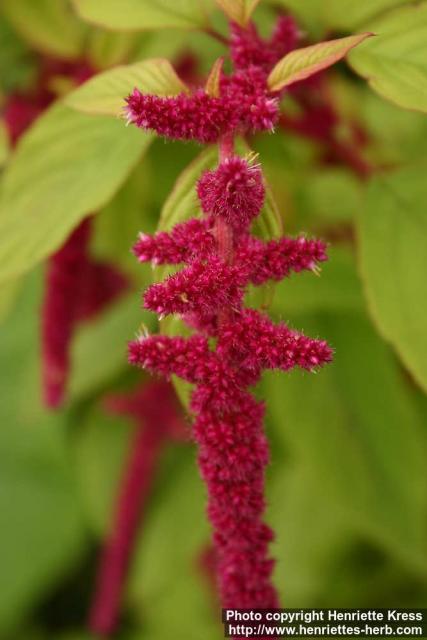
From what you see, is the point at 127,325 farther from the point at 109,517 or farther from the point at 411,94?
the point at 411,94

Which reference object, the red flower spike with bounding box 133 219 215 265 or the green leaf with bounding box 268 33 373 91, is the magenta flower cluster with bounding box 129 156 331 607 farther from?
the green leaf with bounding box 268 33 373 91

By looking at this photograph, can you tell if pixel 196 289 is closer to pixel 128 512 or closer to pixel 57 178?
pixel 57 178

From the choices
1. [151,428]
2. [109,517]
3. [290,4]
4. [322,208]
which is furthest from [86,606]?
[290,4]

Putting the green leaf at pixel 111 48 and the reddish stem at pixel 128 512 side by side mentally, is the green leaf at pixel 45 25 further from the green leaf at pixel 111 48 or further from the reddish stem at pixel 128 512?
the reddish stem at pixel 128 512

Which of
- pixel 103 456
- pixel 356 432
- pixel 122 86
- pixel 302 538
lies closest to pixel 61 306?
pixel 122 86

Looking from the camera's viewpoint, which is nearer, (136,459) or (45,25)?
(45,25)

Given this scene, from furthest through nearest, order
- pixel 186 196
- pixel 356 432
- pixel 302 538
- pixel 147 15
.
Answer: pixel 302 538 < pixel 356 432 < pixel 147 15 < pixel 186 196

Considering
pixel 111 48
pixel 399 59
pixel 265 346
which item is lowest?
pixel 265 346
